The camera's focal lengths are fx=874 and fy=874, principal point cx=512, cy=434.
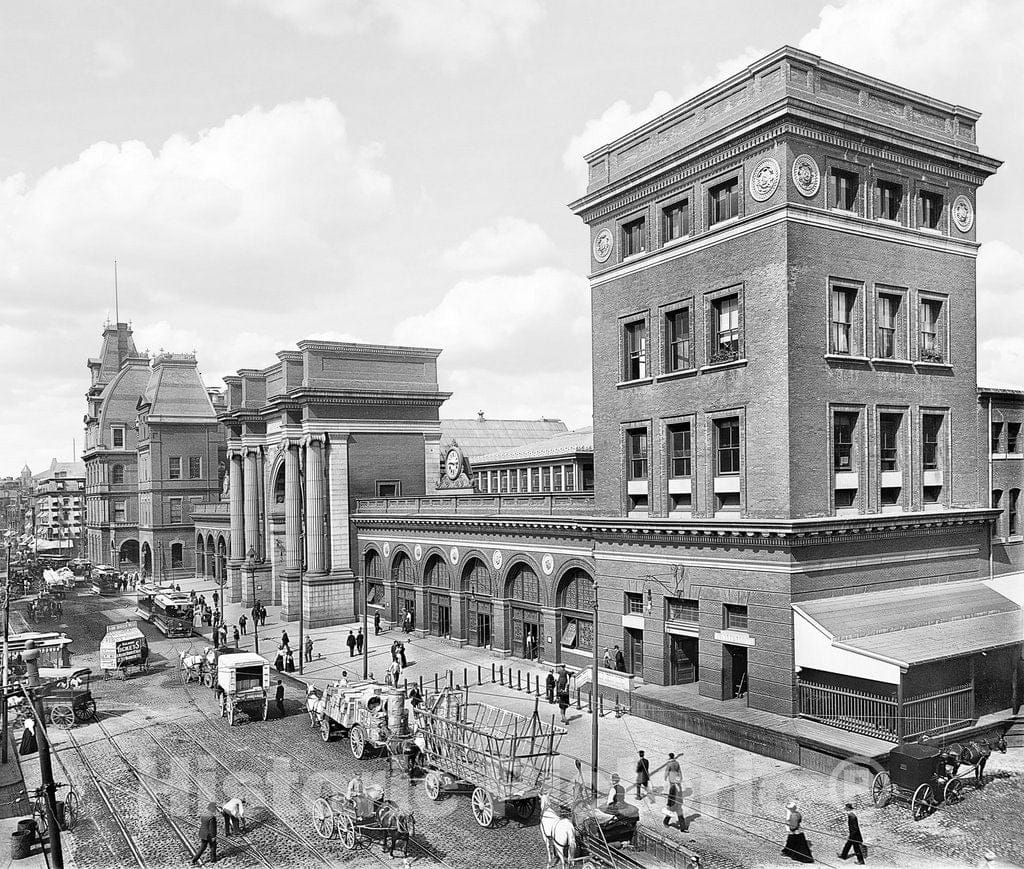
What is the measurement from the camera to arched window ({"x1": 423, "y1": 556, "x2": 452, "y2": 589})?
50375mm

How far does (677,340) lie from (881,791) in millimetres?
17144

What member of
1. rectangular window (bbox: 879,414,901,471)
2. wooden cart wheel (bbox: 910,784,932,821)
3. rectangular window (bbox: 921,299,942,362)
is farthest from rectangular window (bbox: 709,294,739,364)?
wooden cart wheel (bbox: 910,784,932,821)

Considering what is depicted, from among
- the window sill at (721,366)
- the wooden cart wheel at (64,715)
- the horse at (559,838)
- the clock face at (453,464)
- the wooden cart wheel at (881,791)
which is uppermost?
the window sill at (721,366)

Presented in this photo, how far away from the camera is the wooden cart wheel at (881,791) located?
22.4m

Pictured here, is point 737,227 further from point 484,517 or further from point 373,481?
point 373,481

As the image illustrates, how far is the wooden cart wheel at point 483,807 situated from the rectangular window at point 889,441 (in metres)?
19.1

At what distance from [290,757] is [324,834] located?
750 cm

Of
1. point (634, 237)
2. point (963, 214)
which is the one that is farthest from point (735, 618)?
point (963, 214)

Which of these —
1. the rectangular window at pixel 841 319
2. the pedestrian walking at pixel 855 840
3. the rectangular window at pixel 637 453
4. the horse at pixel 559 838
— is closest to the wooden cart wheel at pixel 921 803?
the pedestrian walking at pixel 855 840

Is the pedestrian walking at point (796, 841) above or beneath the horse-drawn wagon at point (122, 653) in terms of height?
above

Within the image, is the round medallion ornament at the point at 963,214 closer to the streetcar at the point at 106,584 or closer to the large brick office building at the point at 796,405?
the large brick office building at the point at 796,405

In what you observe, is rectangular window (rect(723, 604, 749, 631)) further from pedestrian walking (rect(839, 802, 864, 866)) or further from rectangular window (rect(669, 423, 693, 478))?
pedestrian walking (rect(839, 802, 864, 866))

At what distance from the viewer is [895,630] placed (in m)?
27.8

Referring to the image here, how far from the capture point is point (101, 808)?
2408 centimetres
